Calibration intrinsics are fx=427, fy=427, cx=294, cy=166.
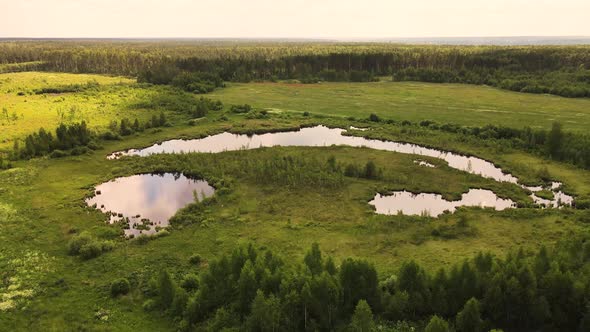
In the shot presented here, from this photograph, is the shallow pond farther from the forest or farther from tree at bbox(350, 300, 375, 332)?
tree at bbox(350, 300, 375, 332)

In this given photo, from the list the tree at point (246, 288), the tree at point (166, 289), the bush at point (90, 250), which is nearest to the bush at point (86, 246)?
the bush at point (90, 250)

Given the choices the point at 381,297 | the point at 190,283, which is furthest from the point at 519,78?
the point at 190,283

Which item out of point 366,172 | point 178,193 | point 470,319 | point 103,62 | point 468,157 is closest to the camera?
point 470,319

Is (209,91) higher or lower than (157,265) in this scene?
higher

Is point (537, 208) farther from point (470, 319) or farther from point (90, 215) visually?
point (90, 215)

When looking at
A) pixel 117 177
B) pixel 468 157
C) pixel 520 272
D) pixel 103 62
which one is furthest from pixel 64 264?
pixel 103 62

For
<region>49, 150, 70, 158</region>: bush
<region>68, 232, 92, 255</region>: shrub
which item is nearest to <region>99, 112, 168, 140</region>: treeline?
<region>49, 150, 70, 158</region>: bush
